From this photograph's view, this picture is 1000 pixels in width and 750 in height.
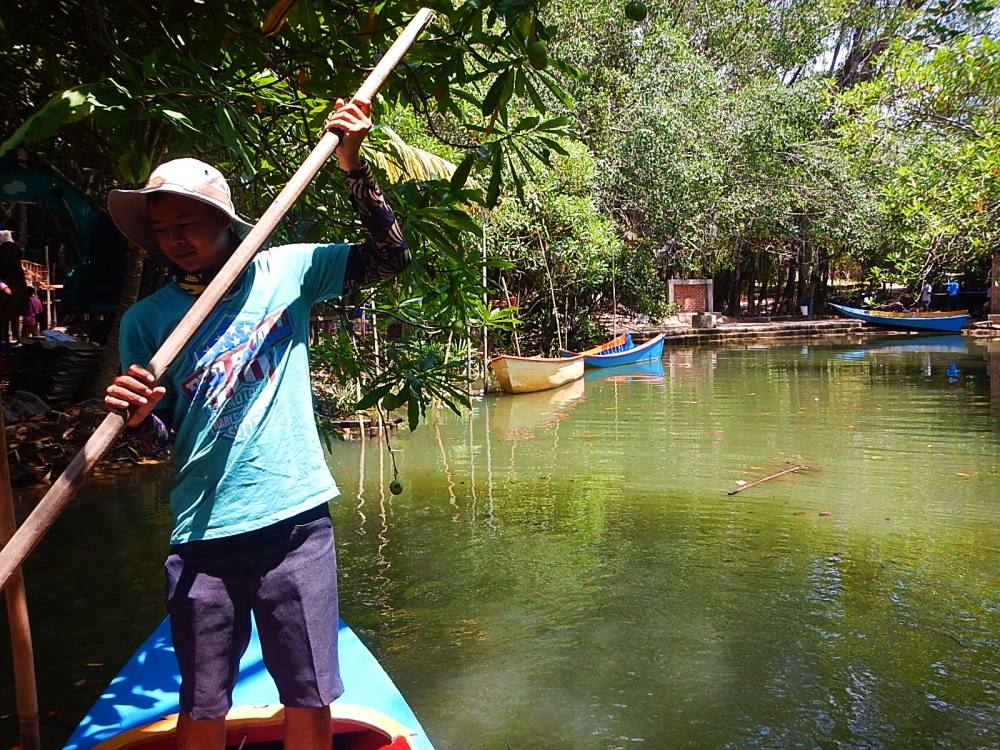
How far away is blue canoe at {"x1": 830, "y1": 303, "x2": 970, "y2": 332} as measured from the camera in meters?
26.2

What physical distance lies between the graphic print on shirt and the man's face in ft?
0.59

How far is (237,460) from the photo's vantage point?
7.04ft

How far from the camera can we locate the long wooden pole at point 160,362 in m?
1.93

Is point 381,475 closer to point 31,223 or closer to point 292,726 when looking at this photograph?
point 292,726

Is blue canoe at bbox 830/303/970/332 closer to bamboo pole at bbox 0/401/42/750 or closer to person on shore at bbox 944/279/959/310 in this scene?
person on shore at bbox 944/279/959/310

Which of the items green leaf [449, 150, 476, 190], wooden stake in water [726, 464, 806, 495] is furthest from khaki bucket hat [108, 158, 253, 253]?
wooden stake in water [726, 464, 806, 495]

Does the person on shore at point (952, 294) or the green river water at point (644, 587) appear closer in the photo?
the green river water at point (644, 587)

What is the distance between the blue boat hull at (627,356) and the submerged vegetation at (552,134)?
3.73ft

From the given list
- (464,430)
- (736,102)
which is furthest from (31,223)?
(736,102)

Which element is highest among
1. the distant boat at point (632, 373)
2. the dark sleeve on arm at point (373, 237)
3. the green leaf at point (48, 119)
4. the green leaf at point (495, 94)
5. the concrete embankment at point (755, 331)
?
the green leaf at point (495, 94)

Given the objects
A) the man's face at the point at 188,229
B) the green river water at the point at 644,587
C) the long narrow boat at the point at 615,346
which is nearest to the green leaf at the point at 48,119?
the man's face at the point at 188,229

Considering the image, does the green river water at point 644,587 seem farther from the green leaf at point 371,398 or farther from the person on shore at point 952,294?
the person on shore at point 952,294

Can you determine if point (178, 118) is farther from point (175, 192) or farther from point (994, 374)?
point (994, 374)

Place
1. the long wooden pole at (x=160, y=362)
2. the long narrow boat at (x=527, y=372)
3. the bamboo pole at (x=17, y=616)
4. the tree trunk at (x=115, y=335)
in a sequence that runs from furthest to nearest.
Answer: the long narrow boat at (x=527, y=372)
the tree trunk at (x=115, y=335)
the bamboo pole at (x=17, y=616)
the long wooden pole at (x=160, y=362)
